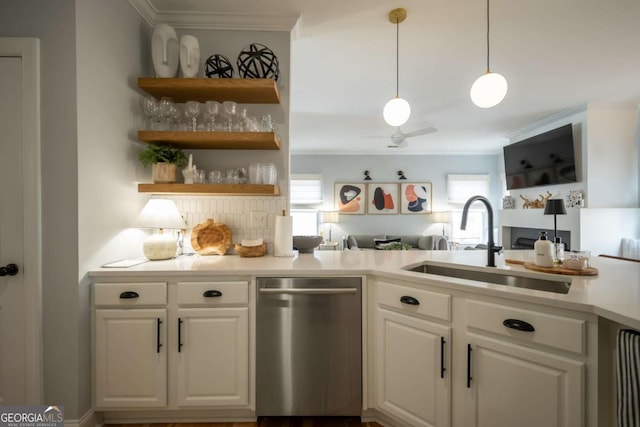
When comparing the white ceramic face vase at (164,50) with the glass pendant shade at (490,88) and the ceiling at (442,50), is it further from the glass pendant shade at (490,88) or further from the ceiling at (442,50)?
the glass pendant shade at (490,88)

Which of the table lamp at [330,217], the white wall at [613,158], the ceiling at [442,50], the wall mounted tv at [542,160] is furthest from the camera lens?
the table lamp at [330,217]

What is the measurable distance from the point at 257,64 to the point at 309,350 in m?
1.96

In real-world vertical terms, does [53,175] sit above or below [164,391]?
above

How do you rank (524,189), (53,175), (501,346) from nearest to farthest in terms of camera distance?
(501,346) < (53,175) < (524,189)

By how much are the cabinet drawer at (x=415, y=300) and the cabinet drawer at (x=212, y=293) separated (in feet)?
2.59

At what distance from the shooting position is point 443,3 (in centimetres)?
206

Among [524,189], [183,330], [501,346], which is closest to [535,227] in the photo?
[524,189]

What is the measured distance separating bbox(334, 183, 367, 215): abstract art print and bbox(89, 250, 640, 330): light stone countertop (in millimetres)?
4564

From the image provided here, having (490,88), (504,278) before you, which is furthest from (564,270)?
(490,88)

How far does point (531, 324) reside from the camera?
117 centimetres

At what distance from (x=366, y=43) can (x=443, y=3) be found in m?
0.68

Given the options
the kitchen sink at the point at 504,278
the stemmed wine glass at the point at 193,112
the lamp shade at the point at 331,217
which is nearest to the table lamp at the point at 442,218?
the lamp shade at the point at 331,217

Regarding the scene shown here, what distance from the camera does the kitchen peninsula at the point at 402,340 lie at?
1146 mm

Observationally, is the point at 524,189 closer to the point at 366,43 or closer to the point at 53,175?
the point at 366,43
